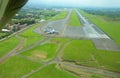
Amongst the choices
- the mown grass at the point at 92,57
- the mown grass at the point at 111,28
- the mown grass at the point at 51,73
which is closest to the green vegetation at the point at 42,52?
the mown grass at the point at 92,57

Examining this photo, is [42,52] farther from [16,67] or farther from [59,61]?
[16,67]

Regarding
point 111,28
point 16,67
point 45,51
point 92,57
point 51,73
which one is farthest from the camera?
point 111,28

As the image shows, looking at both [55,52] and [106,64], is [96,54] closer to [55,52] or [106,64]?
[106,64]

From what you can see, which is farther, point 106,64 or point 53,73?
point 106,64

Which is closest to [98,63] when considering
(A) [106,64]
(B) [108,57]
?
(A) [106,64]

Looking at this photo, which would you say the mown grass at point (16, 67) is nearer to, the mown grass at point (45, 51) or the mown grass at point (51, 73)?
the mown grass at point (51, 73)

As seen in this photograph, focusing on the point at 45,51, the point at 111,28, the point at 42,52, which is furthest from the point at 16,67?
the point at 111,28
